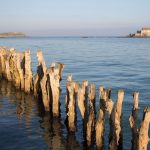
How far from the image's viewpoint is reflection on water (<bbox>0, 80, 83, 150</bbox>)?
14469 millimetres

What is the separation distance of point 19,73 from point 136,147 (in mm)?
13298

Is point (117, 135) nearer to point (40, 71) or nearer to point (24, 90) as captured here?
point (40, 71)

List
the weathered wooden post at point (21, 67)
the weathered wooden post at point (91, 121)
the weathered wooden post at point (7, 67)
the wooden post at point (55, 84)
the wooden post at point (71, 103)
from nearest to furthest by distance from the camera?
1. the weathered wooden post at point (91, 121)
2. the wooden post at point (71, 103)
3. the wooden post at point (55, 84)
4. the weathered wooden post at point (21, 67)
5. the weathered wooden post at point (7, 67)

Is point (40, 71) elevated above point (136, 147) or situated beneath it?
Result: elevated above

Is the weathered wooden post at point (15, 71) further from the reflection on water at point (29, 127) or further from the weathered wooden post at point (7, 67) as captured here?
the reflection on water at point (29, 127)

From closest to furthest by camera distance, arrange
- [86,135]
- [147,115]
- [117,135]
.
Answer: [147,115]
[117,135]
[86,135]

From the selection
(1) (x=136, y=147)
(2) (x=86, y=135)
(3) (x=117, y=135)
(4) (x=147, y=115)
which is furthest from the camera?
(2) (x=86, y=135)

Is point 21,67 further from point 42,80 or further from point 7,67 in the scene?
point 42,80

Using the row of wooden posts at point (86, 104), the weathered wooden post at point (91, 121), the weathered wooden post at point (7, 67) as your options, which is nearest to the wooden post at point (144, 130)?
the row of wooden posts at point (86, 104)

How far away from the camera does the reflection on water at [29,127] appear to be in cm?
1447

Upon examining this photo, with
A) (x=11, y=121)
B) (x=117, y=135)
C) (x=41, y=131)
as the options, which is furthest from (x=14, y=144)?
(x=117, y=135)

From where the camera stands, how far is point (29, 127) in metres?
16.7

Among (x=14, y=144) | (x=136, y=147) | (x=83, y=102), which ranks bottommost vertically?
(x=14, y=144)

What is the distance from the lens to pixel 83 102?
1419 cm
